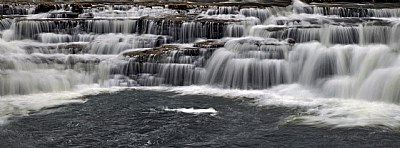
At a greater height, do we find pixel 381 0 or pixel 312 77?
pixel 381 0

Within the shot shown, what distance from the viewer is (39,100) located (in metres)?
12.5

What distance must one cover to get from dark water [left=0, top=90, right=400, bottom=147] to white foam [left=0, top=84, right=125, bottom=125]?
55cm

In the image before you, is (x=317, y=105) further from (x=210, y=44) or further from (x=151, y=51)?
(x=151, y=51)

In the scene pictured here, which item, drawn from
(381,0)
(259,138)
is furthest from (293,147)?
(381,0)

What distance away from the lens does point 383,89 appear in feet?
38.6

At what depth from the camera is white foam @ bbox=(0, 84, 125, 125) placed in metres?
11.4

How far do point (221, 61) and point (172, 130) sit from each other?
5306 mm

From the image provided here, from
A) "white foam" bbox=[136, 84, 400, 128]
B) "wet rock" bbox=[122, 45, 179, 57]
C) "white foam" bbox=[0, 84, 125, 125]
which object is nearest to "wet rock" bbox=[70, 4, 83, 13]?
"wet rock" bbox=[122, 45, 179, 57]

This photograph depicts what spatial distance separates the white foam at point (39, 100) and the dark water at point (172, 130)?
546mm

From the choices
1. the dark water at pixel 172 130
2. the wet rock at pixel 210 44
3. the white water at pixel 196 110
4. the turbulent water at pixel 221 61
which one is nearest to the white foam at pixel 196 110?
the white water at pixel 196 110

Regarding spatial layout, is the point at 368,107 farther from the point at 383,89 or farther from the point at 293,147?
the point at 293,147

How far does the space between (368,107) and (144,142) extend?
5210 millimetres

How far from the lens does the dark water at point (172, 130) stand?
8.79 metres

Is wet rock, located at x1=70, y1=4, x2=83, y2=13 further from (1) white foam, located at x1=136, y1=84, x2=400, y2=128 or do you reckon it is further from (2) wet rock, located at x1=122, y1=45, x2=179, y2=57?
(1) white foam, located at x1=136, y1=84, x2=400, y2=128
